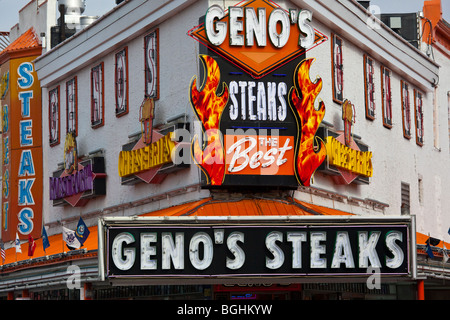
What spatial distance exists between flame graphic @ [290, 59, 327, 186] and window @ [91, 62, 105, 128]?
390 inches

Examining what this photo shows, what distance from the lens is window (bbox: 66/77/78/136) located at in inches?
1638

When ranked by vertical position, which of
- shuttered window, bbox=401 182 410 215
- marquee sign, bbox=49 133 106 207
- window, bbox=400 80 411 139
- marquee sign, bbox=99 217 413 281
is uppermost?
window, bbox=400 80 411 139

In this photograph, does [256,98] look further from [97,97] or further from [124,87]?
[97,97]

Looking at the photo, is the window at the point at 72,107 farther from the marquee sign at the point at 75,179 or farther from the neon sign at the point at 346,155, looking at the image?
the neon sign at the point at 346,155

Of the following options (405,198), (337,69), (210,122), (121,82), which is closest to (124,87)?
(121,82)

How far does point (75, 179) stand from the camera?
3997 centimetres

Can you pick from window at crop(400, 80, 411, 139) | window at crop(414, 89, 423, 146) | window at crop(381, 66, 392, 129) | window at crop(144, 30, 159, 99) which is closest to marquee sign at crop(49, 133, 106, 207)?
window at crop(144, 30, 159, 99)

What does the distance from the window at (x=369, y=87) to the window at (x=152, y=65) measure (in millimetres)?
8094

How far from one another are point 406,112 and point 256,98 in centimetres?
1202

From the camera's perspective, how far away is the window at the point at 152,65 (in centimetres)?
3544

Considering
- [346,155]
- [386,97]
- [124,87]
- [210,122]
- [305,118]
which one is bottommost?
[346,155]

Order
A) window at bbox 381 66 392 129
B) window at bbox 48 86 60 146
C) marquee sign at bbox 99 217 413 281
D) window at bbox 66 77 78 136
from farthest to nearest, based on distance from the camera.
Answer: window at bbox 48 86 60 146 < window at bbox 66 77 78 136 < window at bbox 381 66 392 129 < marquee sign at bbox 99 217 413 281

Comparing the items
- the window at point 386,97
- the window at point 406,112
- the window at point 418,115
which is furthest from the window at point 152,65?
the window at point 418,115

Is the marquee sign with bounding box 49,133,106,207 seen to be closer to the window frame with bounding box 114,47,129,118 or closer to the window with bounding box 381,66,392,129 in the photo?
the window frame with bounding box 114,47,129,118
